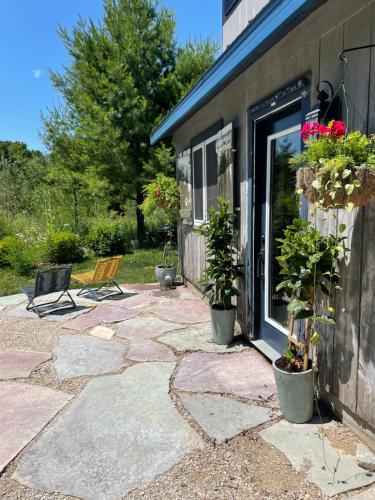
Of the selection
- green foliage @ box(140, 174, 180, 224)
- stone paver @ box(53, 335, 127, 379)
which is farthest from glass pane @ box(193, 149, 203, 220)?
stone paver @ box(53, 335, 127, 379)

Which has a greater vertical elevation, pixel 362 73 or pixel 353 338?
pixel 362 73

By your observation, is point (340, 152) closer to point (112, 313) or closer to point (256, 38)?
point (256, 38)

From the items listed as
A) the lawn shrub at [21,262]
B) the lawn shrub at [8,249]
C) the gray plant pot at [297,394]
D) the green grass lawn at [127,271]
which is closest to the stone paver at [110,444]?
the gray plant pot at [297,394]

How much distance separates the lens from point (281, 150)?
10.5 ft

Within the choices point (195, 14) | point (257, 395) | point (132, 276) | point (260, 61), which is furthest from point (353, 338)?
point (195, 14)

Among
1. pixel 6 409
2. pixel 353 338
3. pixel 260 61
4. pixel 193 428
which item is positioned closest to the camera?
pixel 353 338

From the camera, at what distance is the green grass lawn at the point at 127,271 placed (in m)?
7.24

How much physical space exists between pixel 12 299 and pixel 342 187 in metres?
5.98

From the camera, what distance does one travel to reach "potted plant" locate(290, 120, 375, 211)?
170 centimetres

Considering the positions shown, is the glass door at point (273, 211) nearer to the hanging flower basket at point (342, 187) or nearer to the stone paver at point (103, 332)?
the hanging flower basket at point (342, 187)

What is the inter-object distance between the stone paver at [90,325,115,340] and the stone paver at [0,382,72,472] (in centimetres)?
124

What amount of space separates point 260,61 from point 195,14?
25.4 feet

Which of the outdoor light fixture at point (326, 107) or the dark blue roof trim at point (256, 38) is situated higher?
the dark blue roof trim at point (256, 38)

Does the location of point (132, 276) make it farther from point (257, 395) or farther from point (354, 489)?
point (354, 489)
